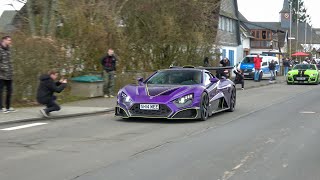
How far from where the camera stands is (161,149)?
8.59 m

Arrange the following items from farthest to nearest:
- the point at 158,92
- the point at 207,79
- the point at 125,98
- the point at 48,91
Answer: the point at 207,79, the point at 48,91, the point at 125,98, the point at 158,92

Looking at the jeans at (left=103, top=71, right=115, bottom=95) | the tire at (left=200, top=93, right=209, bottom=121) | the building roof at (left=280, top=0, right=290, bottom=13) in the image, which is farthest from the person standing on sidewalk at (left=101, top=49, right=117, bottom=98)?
the building roof at (left=280, top=0, right=290, bottom=13)

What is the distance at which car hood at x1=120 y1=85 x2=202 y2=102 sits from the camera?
1195 cm

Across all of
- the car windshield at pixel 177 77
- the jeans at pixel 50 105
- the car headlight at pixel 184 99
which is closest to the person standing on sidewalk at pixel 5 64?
the jeans at pixel 50 105

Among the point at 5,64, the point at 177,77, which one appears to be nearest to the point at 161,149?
the point at 177,77

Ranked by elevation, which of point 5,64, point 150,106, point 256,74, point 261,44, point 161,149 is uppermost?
point 261,44

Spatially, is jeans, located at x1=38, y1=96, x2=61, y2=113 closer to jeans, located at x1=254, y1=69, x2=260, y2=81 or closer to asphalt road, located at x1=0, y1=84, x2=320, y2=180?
asphalt road, located at x1=0, y1=84, x2=320, y2=180

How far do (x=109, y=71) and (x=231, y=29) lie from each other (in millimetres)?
36523

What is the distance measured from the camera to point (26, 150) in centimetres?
842

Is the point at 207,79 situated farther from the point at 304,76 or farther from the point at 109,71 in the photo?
the point at 304,76

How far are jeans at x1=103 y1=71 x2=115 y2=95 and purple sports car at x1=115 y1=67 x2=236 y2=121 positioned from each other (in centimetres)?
535

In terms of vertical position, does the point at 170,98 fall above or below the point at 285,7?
below

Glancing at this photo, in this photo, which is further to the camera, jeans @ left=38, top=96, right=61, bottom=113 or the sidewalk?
jeans @ left=38, top=96, right=61, bottom=113

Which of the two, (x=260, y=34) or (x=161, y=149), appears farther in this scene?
(x=260, y=34)
